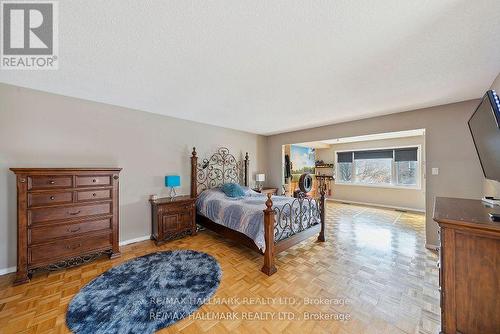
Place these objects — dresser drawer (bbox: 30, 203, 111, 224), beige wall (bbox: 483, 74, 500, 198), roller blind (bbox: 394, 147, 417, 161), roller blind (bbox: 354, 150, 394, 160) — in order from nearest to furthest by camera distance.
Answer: beige wall (bbox: 483, 74, 500, 198)
dresser drawer (bbox: 30, 203, 111, 224)
roller blind (bbox: 394, 147, 417, 161)
roller blind (bbox: 354, 150, 394, 160)

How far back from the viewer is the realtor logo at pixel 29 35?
132cm

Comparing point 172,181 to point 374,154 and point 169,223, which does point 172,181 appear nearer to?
point 169,223

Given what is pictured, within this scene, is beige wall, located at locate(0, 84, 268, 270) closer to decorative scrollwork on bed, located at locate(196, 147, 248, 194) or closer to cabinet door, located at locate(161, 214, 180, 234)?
decorative scrollwork on bed, located at locate(196, 147, 248, 194)

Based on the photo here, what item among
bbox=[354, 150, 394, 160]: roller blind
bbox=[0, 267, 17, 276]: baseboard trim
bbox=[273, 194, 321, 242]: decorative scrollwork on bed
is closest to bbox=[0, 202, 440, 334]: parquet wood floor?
bbox=[0, 267, 17, 276]: baseboard trim

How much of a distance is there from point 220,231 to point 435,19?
3699mm

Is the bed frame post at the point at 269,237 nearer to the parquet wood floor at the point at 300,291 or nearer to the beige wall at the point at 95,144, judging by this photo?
the parquet wood floor at the point at 300,291

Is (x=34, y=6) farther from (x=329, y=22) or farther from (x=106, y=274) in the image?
(x=106, y=274)

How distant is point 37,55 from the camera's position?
183cm

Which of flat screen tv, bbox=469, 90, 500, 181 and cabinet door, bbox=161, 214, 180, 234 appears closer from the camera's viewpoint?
flat screen tv, bbox=469, 90, 500, 181

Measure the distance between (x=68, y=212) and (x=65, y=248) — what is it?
19.0 inches

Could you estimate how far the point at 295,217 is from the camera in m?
3.07

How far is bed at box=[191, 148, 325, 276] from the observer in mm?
2492

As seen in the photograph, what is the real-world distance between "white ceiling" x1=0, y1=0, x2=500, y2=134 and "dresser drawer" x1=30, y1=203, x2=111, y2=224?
67.1 inches

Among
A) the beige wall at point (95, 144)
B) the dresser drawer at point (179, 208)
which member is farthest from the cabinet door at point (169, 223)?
the beige wall at point (95, 144)
